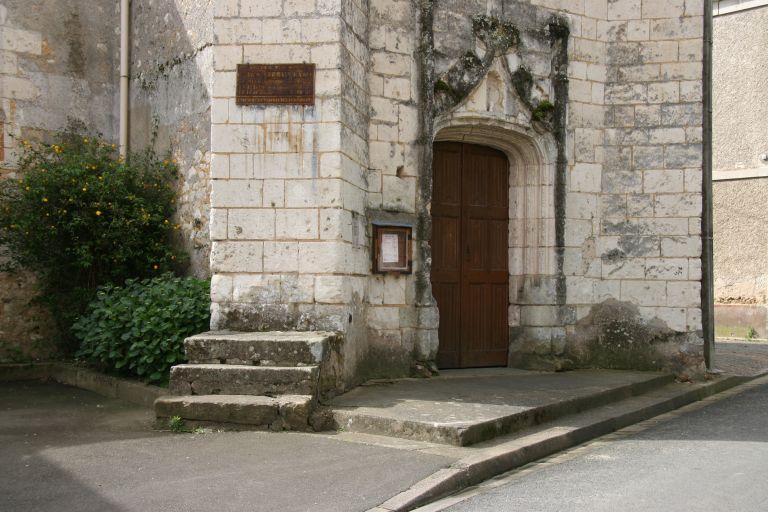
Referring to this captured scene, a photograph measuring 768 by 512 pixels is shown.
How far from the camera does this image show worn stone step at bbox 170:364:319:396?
5.30 meters

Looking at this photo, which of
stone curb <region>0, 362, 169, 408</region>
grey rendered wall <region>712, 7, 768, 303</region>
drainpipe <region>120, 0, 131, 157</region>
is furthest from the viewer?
grey rendered wall <region>712, 7, 768, 303</region>

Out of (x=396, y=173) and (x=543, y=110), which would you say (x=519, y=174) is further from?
(x=396, y=173)

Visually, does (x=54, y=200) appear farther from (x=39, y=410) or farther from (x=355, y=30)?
(x=355, y=30)

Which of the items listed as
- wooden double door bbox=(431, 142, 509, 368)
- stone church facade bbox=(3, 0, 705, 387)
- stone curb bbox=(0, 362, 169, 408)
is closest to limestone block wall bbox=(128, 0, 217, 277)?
stone church facade bbox=(3, 0, 705, 387)

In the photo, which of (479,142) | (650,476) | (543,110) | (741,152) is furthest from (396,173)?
(741,152)

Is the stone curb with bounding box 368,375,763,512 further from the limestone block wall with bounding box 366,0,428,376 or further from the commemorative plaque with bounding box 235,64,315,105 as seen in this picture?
the commemorative plaque with bounding box 235,64,315,105

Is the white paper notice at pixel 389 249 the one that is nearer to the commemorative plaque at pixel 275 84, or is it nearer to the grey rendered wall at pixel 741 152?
the commemorative plaque at pixel 275 84

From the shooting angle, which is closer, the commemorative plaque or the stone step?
the stone step

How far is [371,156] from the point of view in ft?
22.2

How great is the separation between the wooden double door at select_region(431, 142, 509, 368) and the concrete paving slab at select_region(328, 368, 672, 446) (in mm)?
372

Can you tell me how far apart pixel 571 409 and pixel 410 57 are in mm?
3578

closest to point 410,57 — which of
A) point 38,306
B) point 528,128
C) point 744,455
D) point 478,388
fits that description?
point 528,128

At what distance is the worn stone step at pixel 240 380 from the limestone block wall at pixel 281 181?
0.60 meters

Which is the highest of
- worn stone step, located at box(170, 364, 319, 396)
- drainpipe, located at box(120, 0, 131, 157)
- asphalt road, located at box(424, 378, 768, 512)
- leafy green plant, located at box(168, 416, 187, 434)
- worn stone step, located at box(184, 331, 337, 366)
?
drainpipe, located at box(120, 0, 131, 157)
